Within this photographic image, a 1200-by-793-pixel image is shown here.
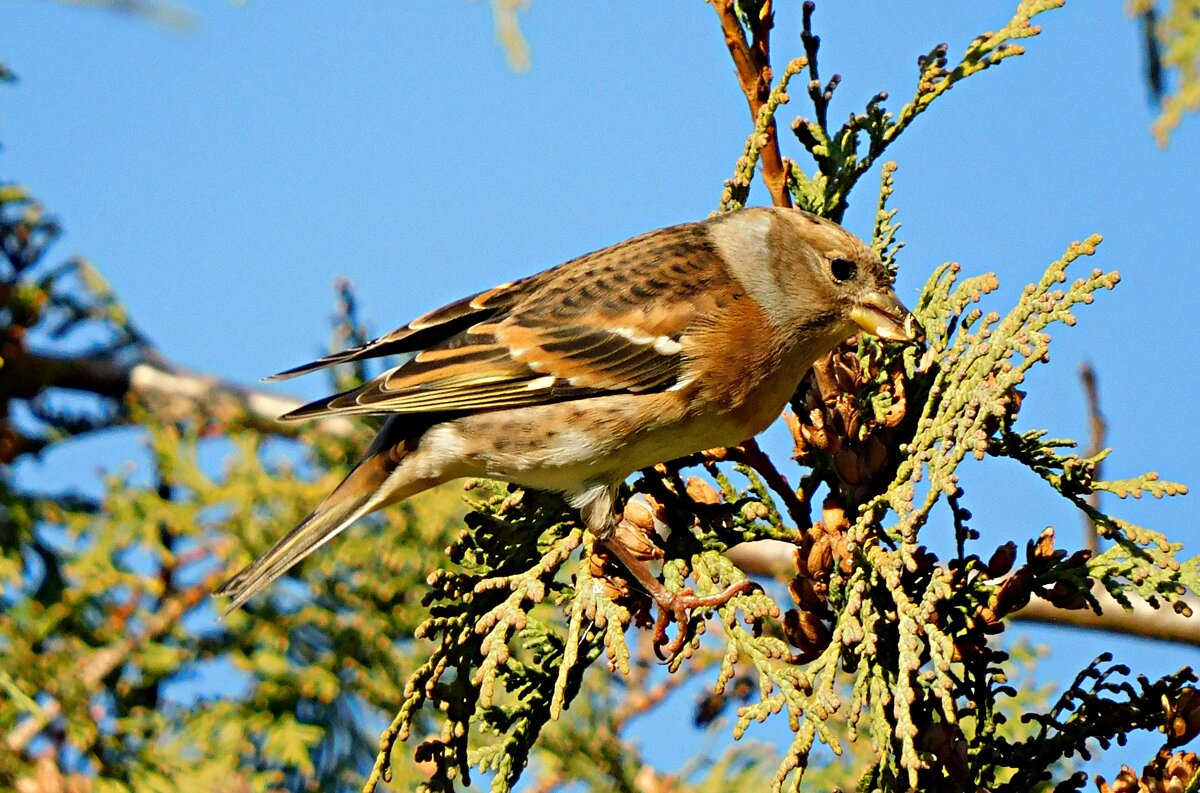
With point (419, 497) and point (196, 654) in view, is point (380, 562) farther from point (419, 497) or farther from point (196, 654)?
point (196, 654)

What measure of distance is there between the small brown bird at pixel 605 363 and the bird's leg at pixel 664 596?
0.15m

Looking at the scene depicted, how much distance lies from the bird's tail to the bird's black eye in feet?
3.80

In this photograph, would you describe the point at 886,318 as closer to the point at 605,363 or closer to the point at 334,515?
the point at 605,363

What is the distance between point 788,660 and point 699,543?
419mm

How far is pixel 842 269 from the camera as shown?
329 cm

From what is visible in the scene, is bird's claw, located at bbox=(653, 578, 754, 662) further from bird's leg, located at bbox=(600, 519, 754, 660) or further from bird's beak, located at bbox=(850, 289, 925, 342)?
bird's beak, located at bbox=(850, 289, 925, 342)

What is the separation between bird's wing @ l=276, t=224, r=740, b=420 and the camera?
11.1ft

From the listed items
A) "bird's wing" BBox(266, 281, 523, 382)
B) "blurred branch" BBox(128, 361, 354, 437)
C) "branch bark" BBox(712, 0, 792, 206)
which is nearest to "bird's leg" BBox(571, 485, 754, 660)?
"bird's wing" BBox(266, 281, 523, 382)

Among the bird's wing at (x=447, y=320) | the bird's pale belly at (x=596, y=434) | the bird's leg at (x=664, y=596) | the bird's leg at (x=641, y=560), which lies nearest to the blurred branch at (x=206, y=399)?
the bird's wing at (x=447, y=320)

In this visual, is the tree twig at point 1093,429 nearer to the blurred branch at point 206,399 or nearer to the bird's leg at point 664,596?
the bird's leg at point 664,596

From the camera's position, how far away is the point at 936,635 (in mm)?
2293

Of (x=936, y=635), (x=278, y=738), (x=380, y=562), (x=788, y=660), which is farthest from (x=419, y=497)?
(x=936, y=635)

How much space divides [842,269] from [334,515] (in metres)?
1.42

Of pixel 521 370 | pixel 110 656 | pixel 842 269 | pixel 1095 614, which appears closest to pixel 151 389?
pixel 110 656
